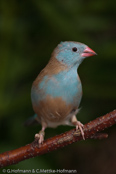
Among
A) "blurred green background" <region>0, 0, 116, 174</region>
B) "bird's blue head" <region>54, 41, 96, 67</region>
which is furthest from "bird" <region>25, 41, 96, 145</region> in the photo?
"blurred green background" <region>0, 0, 116, 174</region>

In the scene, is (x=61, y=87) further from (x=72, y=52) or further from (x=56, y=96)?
(x=72, y=52)

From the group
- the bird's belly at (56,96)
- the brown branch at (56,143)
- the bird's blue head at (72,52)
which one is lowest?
the brown branch at (56,143)

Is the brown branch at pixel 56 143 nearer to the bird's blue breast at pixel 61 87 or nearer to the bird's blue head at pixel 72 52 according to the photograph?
the bird's blue breast at pixel 61 87

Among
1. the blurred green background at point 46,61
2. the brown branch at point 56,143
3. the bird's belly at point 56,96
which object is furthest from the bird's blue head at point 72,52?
the blurred green background at point 46,61

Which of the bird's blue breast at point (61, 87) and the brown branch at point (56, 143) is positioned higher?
the bird's blue breast at point (61, 87)

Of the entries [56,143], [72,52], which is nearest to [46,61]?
[72,52]

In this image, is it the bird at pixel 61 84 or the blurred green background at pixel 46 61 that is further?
the blurred green background at pixel 46 61

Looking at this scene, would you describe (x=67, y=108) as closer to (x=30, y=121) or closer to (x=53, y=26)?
(x=30, y=121)

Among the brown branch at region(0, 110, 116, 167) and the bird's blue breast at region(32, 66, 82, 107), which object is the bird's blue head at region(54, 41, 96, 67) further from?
the brown branch at region(0, 110, 116, 167)
